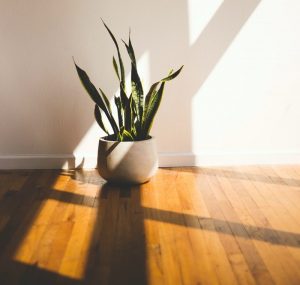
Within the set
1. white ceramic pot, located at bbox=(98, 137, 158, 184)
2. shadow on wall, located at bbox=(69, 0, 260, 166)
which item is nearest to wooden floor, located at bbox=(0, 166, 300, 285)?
white ceramic pot, located at bbox=(98, 137, 158, 184)

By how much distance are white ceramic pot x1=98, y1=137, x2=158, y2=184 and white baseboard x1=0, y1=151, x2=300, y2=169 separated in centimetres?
46

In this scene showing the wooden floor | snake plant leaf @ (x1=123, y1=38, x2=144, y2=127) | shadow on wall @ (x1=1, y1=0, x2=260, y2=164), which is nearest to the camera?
the wooden floor

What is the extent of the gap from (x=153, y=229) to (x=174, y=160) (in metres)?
1.05

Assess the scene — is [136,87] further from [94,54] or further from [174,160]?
[174,160]

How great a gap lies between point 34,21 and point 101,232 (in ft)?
4.97

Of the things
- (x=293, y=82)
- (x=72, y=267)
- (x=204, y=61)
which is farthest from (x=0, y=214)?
(x=293, y=82)

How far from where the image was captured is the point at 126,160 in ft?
7.08

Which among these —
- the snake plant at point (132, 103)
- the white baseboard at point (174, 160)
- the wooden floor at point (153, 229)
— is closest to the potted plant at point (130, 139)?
the snake plant at point (132, 103)

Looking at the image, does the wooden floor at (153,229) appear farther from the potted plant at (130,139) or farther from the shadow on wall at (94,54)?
the shadow on wall at (94,54)

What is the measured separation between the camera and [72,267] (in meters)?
1.36

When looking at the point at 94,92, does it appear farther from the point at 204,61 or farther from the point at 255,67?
the point at 255,67

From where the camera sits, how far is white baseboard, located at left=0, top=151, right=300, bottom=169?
2.63 meters

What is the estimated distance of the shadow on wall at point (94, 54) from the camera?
2457 mm

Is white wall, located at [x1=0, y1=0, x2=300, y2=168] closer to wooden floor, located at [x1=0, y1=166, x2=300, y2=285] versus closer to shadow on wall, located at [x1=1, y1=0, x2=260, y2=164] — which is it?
shadow on wall, located at [x1=1, y1=0, x2=260, y2=164]
